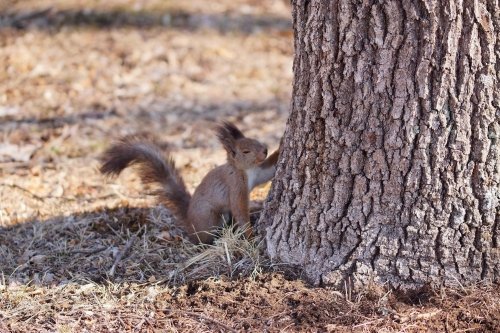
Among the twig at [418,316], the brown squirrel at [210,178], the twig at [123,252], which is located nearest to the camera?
the twig at [418,316]

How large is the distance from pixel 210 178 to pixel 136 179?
1.48 metres

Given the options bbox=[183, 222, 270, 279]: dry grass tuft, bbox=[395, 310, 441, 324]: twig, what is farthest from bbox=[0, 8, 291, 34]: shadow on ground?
bbox=[395, 310, 441, 324]: twig

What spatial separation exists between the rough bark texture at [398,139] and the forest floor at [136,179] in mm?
213

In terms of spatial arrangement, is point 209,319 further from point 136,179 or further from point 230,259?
point 136,179

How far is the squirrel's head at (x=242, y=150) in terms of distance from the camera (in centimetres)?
455

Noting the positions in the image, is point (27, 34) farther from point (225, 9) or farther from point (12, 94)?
point (225, 9)

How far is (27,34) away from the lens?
30.3 ft

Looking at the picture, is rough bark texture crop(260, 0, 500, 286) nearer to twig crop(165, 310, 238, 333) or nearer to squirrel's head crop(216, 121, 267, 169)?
twig crop(165, 310, 238, 333)

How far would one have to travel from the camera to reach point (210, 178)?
4688 millimetres

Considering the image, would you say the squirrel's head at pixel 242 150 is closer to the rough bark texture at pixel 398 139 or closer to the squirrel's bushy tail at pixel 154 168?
the squirrel's bushy tail at pixel 154 168

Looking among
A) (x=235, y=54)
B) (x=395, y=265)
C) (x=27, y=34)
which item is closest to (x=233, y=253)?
(x=395, y=265)

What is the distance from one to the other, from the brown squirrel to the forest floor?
0.18m

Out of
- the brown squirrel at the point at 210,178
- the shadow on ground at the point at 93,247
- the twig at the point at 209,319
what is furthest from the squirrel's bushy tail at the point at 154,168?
the twig at the point at 209,319

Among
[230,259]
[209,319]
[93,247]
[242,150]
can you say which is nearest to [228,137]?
[242,150]
